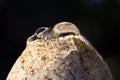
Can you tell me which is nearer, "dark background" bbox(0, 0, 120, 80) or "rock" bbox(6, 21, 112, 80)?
"rock" bbox(6, 21, 112, 80)

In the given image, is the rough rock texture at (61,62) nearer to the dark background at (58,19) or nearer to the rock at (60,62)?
the rock at (60,62)

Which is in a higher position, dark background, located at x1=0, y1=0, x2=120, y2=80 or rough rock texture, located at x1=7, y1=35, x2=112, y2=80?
rough rock texture, located at x1=7, y1=35, x2=112, y2=80

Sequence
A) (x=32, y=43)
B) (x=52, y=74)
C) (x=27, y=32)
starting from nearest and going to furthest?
(x=52, y=74) → (x=32, y=43) → (x=27, y=32)

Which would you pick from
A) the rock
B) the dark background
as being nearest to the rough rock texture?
the rock

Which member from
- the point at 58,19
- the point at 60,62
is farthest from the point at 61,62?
the point at 58,19

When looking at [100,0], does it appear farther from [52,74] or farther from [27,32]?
[52,74]

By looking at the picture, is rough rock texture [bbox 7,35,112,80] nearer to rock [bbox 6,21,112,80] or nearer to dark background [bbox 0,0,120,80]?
rock [bbox 6,21,112,80]

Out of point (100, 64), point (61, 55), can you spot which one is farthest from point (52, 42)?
point (100, 64)
